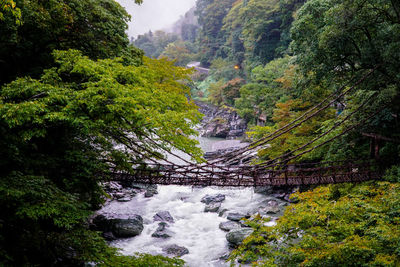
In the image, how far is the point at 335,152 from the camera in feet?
27.8

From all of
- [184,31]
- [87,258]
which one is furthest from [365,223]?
[184,31]

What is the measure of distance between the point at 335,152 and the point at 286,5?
1923cm

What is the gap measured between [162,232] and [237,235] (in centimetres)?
247

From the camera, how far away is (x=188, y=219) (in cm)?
977

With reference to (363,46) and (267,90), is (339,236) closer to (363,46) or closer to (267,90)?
(363,46)

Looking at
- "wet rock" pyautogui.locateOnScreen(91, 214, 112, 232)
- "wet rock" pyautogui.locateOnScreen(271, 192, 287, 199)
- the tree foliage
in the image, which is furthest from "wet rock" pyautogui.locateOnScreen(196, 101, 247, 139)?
the tree foliage

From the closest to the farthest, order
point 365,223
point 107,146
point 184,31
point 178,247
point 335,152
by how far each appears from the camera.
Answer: point 365,223 < point 107,146 < point 178,247 < point 335,152 < point 184,31

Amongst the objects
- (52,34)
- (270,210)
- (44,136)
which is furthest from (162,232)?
(52,34)

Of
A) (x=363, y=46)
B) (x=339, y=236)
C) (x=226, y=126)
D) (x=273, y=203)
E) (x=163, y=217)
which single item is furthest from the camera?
(x=226, y=126)

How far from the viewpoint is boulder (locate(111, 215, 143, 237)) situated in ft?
26.7

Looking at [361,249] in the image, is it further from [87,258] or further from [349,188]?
[349,188]

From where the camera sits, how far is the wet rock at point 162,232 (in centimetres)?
834

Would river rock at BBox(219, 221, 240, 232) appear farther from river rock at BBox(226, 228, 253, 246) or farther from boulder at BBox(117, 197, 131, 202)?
boulder at BBox(117, 197, 131, 202)

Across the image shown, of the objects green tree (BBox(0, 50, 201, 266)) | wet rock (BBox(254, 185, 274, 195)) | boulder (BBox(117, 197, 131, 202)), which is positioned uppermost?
green tree (BBox(0, 50, 201, 266))
